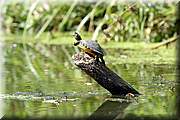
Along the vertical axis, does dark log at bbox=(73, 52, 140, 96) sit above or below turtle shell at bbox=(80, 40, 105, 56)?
below

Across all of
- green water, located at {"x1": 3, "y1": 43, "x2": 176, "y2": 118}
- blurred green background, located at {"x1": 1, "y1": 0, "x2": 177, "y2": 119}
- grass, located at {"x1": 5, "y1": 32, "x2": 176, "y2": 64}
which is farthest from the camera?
grass, located at {"x1": 5, "y1": 32, "x2": 176, "y2": 64}

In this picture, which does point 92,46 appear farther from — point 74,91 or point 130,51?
point 130,51

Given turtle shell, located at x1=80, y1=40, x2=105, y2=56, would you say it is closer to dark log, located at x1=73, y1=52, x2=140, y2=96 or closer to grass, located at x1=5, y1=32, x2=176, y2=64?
dark log, located at x1=73, y1=52, x2=140, y2=96

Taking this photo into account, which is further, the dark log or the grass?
the grass

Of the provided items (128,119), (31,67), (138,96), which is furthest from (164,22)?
(128,119)

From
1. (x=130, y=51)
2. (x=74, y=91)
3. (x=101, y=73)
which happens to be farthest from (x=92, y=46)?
(x=130, y=51)

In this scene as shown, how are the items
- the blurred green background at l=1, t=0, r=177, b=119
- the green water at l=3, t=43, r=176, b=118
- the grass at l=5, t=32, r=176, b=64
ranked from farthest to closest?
the grass at l=5, t=32, r=176, b=64
the blurred green background at l=1, t=0, r=177, b=119
the green water at l=3, t=43, r=176, b=118

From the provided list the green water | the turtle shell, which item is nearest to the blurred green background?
the green water
